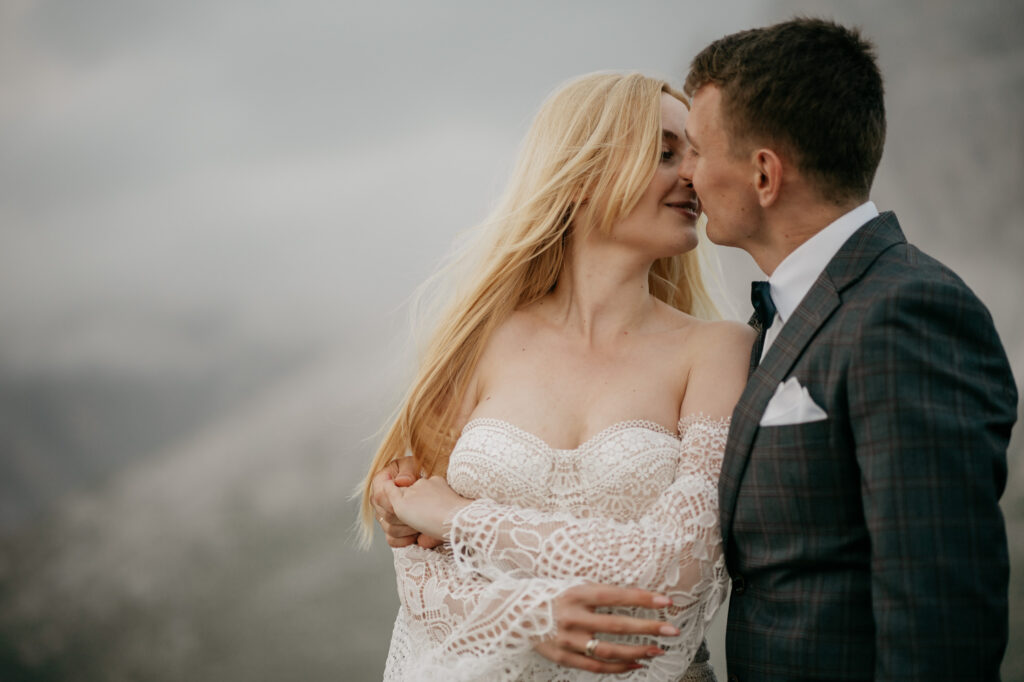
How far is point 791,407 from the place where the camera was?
5.32ft

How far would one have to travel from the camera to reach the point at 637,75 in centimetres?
229

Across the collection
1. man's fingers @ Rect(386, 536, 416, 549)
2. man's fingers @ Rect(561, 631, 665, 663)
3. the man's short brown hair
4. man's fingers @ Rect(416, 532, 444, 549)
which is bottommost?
man's fingers @ Rect(386, 536, 416, 549)

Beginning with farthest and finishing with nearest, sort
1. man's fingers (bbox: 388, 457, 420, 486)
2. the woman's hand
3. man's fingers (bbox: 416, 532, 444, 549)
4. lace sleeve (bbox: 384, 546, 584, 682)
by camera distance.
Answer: man's fingers (bbox: 388, 457, 420, 486) → man's fingers (bbox: 416, 532, 444, 549) → the woman's hand → lace sleeve (bbox: 384, 546, 584, 682)

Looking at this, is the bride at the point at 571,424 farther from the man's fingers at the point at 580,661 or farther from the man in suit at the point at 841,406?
the man in suit at the point at 841,406

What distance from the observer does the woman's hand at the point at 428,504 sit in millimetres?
1937

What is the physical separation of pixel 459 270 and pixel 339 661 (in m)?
2.00

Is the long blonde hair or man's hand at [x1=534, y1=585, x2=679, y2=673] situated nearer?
man's hand at [x1=534, y1=585, x2=679, y2=673]

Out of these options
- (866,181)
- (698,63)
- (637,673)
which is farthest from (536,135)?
(637,673)

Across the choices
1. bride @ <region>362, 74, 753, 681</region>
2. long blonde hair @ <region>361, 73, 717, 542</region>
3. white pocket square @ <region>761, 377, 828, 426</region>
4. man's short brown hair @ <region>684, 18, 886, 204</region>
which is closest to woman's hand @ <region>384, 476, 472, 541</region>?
bride @ <region>362, 74, 753, 681</region>

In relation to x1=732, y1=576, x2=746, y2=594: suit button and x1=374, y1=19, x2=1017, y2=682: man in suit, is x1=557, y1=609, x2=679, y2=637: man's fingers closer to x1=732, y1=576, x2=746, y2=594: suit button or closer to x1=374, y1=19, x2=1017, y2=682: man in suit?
x1=374, y1=19, x2=1017, y2=682: man in suit

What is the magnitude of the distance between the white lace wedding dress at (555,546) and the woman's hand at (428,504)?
0.05m

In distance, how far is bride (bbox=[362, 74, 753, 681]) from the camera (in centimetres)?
173

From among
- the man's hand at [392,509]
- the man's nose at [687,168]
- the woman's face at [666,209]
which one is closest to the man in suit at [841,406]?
the man's nose at [687,168]

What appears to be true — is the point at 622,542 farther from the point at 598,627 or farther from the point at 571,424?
the point at 571,424
